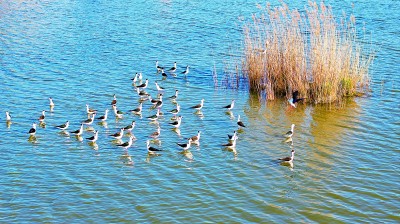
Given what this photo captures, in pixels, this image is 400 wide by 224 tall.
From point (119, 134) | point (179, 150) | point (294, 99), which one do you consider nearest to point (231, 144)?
point (179, 150)

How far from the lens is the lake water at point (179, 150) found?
1411cm

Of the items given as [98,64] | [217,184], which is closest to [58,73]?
[98,64]

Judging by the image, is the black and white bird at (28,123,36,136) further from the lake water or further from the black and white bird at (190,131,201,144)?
the black and white bird at (190,131,201,144)

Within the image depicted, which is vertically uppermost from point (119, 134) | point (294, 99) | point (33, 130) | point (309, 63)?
point (309, 63)

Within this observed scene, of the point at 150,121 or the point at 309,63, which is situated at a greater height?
the point at 309,63

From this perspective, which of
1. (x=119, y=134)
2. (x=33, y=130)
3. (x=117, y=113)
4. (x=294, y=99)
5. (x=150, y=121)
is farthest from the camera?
(x=294, y=99)

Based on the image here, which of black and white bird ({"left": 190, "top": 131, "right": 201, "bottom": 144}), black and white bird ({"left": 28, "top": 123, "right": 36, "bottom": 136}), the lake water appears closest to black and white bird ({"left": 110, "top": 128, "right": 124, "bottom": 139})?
the lake water

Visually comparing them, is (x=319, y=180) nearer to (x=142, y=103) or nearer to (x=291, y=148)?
(x=291, y=148)

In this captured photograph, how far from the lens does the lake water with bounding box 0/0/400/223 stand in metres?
14.1

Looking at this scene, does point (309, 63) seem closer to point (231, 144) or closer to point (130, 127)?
point (231, 144)

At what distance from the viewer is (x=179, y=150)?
17594 mm

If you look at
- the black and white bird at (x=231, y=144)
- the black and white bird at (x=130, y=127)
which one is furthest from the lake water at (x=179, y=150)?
the black and white bird at (x=130, y=127)

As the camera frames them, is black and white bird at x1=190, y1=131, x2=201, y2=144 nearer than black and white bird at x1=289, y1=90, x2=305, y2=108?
Yes

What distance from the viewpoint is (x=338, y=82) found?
845 inches
